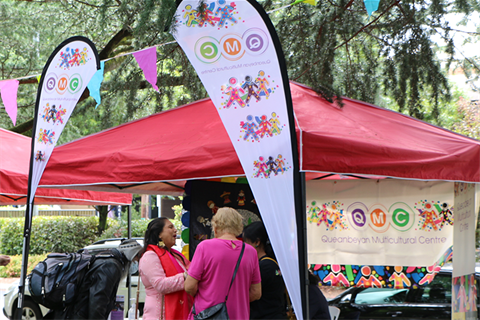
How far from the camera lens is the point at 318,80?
5930mm

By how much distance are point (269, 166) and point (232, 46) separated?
947 mm

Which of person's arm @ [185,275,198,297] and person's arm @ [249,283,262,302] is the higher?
person's arm @ [185,275,198,297]

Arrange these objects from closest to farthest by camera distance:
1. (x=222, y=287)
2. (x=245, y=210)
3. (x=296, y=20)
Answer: (x=222, y=287) → (x=245, y=210) → (x=296, y=20)

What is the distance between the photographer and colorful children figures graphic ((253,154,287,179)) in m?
3.46

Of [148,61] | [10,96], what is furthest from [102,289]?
[10,96]

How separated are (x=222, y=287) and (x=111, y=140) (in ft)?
6.95

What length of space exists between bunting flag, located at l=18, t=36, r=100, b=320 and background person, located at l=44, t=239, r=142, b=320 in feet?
2.59

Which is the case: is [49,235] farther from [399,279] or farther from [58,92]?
[399,279]

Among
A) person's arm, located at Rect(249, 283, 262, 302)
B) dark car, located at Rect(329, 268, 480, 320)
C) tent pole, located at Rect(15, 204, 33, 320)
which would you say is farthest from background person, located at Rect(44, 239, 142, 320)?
dark car, located at Rect(329, 268, 480, 320)

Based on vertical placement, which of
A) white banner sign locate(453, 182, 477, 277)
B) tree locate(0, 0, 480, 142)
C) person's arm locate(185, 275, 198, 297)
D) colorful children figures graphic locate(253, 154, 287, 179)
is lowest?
person's arm locate(185, 275, 198, 297)

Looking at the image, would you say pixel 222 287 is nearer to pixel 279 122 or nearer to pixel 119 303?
pixel 279 122

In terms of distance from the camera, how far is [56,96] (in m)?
4.69

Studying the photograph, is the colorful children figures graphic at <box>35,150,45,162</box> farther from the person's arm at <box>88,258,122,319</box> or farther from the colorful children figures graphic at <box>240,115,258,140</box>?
the colorful children figures graphic at <box>240,115,258,140</box>

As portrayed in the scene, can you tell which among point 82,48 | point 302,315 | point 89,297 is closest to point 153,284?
point 89,297
